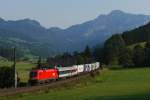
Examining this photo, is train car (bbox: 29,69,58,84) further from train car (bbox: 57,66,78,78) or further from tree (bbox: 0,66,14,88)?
tree (bbox: 0,66,14,88)

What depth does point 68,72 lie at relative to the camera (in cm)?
12000

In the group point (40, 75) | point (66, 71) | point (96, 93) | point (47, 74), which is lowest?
point (96, 93)

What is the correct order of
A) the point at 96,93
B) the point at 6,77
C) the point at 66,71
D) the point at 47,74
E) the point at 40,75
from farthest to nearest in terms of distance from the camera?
the point at 66,71 → the point at 6,77 → the point at 47,74 → the point at 40,75 → the point at 96,93

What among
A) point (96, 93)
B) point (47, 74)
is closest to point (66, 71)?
point (47, 74)

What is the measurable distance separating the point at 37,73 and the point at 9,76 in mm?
22697

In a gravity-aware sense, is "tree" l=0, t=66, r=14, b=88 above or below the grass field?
above

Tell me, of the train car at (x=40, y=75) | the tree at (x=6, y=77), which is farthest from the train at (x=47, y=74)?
the tree at (x=6, y=77)

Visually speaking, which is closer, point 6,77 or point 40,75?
point 40,75

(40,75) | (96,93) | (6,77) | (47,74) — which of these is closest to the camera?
(96,93)

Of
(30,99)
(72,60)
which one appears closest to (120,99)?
(30,99)

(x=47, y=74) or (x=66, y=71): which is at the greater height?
(x=66, y=71)

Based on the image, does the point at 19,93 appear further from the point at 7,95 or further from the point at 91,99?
the point at 91,99

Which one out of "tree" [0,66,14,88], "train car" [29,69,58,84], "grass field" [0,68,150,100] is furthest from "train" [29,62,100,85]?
"grass field" [0,68,150,100]

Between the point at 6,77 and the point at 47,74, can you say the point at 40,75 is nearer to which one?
the point at 47,74
